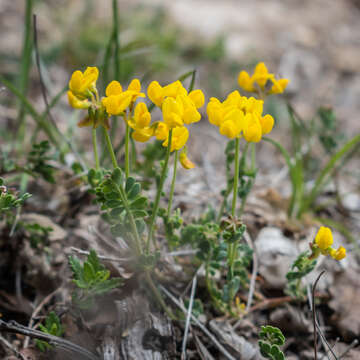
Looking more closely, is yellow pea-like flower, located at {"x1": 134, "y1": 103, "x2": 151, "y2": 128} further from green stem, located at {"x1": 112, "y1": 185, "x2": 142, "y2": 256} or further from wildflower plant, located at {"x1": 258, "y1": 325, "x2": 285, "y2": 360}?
wildflower plant, located at {"x1": 258, "y1": 325, "x2": 285, "y2": 360}

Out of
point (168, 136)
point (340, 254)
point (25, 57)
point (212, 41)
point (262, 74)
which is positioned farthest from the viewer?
point (212, 41)

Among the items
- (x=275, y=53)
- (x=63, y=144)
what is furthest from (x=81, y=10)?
Result: (x=63, y=144)

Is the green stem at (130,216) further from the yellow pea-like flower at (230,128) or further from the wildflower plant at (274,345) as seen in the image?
the wildflower plant at (274,345)

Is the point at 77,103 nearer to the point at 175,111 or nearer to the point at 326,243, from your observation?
the point at 175,111

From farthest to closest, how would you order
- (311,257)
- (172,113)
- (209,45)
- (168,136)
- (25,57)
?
(209,45) → (25,57) → (311,257) → (168,136) → (172,113)

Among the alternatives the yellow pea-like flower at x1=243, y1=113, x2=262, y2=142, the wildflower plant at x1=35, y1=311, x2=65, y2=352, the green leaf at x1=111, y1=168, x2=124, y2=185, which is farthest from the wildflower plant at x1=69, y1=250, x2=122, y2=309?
the yellow pea-like flower at x1=243, y1=113, x2=262, y2=142

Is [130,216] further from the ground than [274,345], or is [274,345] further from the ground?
[130,216]

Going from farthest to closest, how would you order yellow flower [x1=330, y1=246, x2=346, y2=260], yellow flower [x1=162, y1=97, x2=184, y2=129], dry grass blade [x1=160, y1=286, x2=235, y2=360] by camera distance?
dry grass blade [x1=160, y1=286, x2=235, y2=360] < yellow flower [x1=330, y1=246, x2=346, y2=260] < yellow flower [x1=162, y1=97, x2=184, y2=129]

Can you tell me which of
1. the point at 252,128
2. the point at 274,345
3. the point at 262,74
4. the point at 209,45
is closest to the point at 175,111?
the point at 252,128
